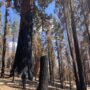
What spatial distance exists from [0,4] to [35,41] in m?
35.4

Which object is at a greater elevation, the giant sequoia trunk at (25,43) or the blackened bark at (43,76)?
the giant sequoia trunk at (25,43)

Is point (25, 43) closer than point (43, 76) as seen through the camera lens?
No

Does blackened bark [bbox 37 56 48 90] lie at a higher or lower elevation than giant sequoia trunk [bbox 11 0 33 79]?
lower

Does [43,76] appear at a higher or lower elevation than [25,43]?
lower

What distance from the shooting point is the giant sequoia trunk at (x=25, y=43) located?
20875 millimetres

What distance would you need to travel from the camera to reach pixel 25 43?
2250cm

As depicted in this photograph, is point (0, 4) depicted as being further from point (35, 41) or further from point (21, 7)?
point (35, 41)

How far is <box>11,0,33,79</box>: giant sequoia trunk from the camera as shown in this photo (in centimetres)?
2088

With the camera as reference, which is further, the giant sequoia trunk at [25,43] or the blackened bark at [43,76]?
the giant sequoia trunk at [25,43]

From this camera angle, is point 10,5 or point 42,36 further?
point 42,36

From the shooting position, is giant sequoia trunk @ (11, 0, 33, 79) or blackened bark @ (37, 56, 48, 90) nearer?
blackened bark @ (37, 56, 48, 90)

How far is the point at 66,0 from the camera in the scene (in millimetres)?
25172

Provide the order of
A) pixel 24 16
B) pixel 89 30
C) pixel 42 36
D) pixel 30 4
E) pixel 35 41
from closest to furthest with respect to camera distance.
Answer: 1. pixel 30 4
2. pixel 24 16
3. pixel 89 30
4. pixel 42 36
5. pixel 35 41

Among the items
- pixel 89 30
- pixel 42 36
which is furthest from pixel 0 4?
pixel 42 36
